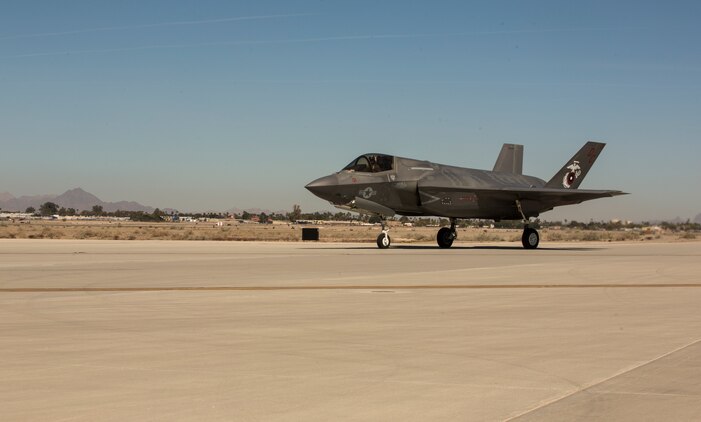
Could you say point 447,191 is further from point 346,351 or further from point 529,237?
point 346,351

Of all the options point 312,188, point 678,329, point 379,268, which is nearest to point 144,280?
point 379,268

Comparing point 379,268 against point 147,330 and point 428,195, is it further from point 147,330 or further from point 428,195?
point 428,195

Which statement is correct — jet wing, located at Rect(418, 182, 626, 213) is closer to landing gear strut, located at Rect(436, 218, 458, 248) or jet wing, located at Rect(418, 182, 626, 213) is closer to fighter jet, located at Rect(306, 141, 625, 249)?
fighter jet, located at Rect(306, 141, 625, 249)

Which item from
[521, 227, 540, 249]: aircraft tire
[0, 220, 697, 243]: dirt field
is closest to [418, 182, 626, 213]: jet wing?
[521, 227, 540, 249]: aircraft tire

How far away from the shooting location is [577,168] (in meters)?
43.8

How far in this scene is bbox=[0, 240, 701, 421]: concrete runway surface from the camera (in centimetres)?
631

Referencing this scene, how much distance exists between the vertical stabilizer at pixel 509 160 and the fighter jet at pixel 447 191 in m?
1.81

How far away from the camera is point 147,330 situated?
10.1 m

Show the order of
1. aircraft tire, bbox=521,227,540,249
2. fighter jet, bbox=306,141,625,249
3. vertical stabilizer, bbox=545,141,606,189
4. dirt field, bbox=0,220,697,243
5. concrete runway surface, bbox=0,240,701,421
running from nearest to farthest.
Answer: concrete runway surface, bbox=0,240,701,421 < fighter jet, bbox=306,141,625,249 < aircraft tire, bbox=521,227,540,249 < vertical stabilizer, bbox=545,141,606,189 < dirt field, bbox=0,220,697,243

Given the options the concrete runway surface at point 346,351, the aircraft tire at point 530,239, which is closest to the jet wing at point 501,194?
the aircraft tire at point 530,239

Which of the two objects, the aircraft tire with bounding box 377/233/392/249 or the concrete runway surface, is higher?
the aircraft tire with bounding box 377/233/392/249

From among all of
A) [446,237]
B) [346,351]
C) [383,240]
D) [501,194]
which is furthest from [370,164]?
[346,351]

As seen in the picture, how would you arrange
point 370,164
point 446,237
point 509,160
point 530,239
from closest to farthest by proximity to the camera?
point 370,164, point 446,237, point 530,239, point 509,160

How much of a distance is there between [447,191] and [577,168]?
343 inches
